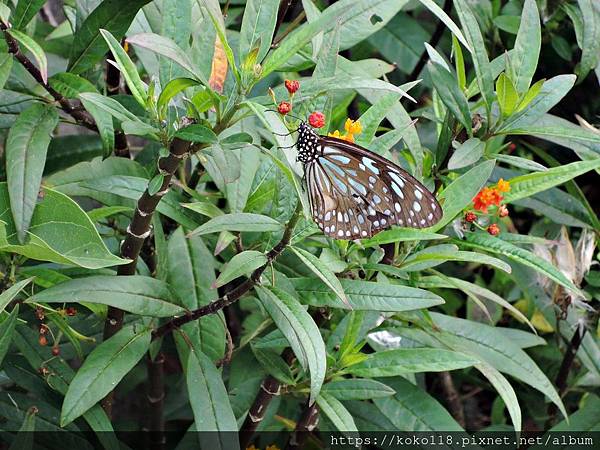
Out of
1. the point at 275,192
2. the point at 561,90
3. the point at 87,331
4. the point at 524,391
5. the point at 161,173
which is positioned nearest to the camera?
the point at 161,173

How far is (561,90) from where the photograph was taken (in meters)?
1.19

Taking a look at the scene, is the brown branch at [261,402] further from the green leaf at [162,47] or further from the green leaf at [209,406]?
the green leaf at [162,47]

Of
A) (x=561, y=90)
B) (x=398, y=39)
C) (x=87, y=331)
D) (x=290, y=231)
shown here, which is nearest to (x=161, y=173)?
(x=290, y=231)

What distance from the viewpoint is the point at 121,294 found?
3.44 feet

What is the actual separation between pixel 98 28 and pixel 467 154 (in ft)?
1.93

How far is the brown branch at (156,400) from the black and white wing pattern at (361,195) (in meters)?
0.52

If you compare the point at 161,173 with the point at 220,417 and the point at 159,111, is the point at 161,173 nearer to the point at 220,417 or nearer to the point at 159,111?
the point at 159,111

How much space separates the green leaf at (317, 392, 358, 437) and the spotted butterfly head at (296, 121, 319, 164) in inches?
15.2

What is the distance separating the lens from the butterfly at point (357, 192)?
1036mm

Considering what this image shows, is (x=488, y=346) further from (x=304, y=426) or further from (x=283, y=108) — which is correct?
(x=283, y=108)

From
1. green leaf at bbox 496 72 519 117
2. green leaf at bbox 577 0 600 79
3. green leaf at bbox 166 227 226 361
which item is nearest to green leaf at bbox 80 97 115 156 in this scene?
green leaf at bbox 166 227 226 361

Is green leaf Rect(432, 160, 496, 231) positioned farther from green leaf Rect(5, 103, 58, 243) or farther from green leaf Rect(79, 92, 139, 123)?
green leaf Rect(5, 103, 58, 243)

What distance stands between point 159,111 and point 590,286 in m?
1.01

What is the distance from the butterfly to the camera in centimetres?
104
